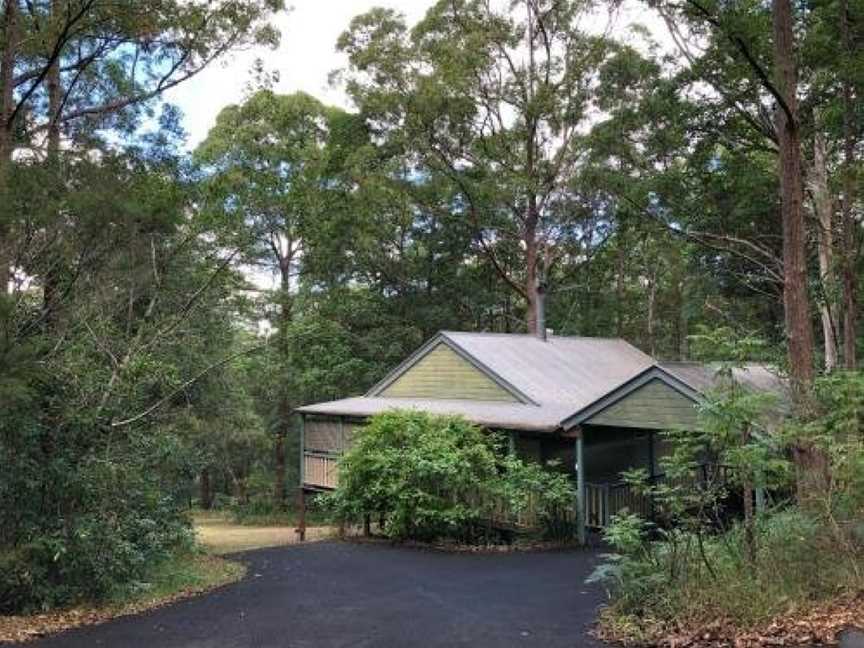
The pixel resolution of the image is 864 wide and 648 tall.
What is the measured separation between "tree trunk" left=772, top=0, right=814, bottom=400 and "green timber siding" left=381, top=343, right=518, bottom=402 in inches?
338

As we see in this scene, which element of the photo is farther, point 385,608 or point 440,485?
point 440,485

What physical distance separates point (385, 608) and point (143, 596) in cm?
317

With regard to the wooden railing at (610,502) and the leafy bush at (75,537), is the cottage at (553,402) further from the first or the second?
the leafy bush at (75,537)

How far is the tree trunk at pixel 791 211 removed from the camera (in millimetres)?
9250

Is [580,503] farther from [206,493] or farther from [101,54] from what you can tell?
[206,493]

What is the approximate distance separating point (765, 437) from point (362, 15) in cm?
2317

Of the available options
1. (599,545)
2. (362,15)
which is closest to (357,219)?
(362,15)

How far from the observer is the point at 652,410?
13289mm

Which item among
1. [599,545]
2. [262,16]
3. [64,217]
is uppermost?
[262,16]

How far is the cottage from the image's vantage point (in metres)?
13.5

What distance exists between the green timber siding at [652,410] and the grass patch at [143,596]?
6.76 metres

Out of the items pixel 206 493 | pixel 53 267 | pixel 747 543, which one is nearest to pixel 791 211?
pixel 747 543

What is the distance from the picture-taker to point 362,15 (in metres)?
26.7

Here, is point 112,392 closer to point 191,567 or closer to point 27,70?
point 191,567
